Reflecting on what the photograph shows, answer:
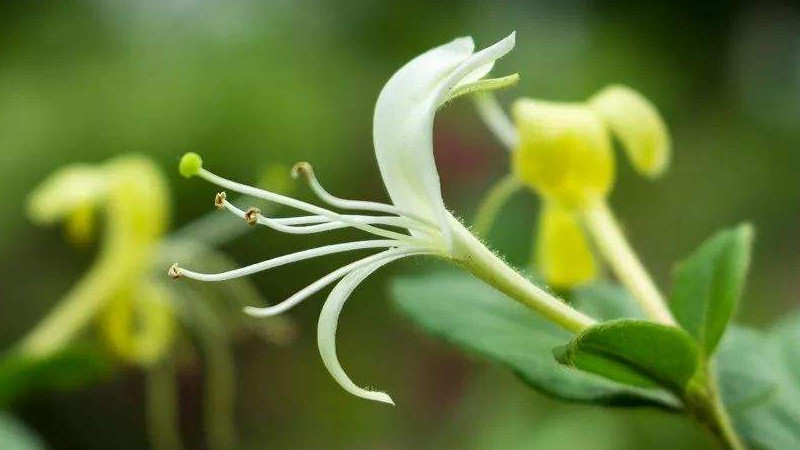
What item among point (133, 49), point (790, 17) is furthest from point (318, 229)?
point (790, 17)

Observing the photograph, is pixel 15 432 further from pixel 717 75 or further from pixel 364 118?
pixel 717 75

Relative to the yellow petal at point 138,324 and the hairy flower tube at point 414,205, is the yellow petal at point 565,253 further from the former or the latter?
the yellow petal at point 138,324

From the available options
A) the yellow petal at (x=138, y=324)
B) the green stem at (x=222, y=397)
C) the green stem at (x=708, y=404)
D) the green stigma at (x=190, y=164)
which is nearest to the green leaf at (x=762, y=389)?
the green stem at (x=708, y=404)

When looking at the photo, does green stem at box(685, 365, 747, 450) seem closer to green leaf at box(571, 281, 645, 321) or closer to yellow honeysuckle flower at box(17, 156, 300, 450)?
green leaf at box(571, 281, 645, 321)

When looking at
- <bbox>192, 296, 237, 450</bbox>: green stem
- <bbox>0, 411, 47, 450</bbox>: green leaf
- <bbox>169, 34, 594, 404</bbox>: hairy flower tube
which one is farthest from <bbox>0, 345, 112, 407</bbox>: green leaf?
<bbox>192, 296, 237, 450</bbox>: green stem

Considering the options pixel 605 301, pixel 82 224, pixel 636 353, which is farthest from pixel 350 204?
pixel 82 224

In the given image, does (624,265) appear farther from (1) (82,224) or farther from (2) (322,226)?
(1) (82,224)
